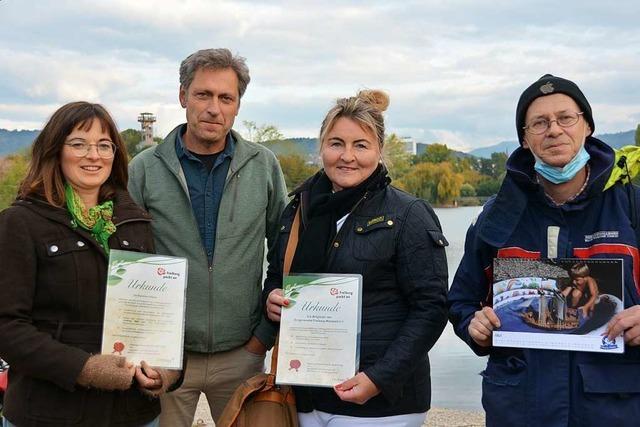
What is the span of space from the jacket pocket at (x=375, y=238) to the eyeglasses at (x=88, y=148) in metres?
1.21

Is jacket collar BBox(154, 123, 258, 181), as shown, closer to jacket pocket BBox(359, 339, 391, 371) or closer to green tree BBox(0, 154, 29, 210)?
jacket pocket BBox(359, 339, 391, 371)

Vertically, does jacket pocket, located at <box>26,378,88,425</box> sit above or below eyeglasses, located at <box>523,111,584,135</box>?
below

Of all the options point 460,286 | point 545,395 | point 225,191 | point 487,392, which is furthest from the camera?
point 225,191

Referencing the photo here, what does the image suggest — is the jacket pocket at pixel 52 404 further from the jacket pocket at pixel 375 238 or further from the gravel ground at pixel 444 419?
the gravel ground at pixel 444 419

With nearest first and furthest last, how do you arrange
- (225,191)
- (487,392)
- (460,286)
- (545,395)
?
(545,395) < (487,392) < (460,286) < (225,191)

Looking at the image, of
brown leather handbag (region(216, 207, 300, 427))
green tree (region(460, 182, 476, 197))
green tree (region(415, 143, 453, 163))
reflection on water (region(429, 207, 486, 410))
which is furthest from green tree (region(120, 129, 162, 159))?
green tree (region(415, 143, 453, 163))

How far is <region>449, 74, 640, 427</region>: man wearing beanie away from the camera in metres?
2.94

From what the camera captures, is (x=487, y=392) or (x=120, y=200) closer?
(x=487, y=392)

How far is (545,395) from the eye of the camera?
300 centimetres

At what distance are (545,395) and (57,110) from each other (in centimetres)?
249

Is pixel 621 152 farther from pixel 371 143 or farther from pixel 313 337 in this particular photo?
pixel 313 337

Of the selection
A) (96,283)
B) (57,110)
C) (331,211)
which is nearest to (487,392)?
(331,211)

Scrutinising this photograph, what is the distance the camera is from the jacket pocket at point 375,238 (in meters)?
3.47

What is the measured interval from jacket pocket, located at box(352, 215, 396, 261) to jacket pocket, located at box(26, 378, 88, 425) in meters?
1.40
